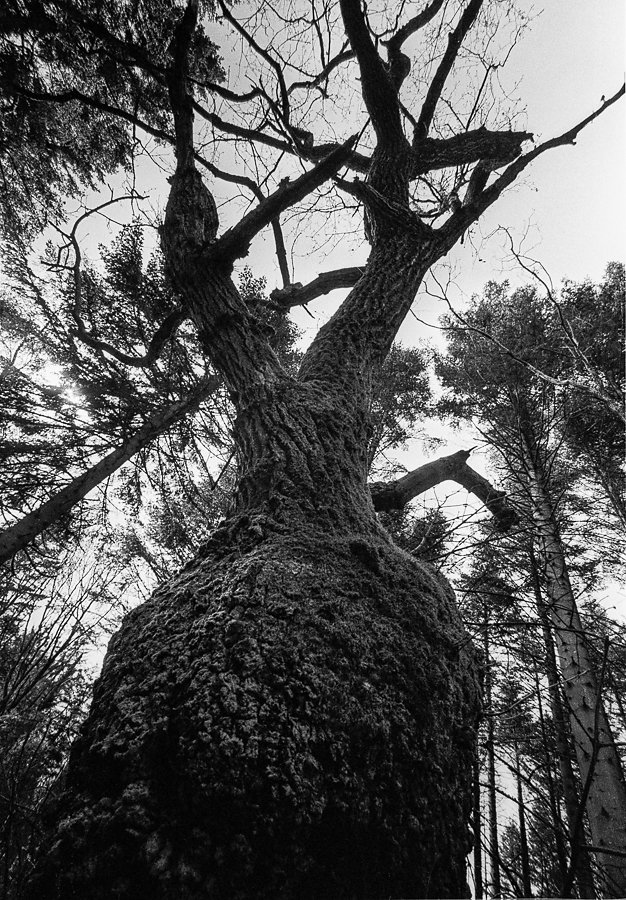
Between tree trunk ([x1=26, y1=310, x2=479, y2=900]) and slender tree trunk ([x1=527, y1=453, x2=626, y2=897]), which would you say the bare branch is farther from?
tree trunk ([x1=26, y1=310, x2=479, y2=900])

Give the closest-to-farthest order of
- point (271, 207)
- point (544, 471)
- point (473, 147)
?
point (271, 207) → point (473, 147) → point (544, 471)

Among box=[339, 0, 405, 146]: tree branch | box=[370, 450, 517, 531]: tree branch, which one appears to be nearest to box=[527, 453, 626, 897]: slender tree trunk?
box=[370, 450, 517, 531]: tree branch

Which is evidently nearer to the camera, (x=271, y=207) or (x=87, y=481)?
(x=271, y=207)

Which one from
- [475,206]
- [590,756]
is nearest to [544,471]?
[590,756]

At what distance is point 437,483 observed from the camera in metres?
2.64

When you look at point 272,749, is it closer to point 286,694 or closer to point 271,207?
point 286,694

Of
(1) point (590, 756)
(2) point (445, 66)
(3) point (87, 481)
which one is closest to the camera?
(2) point (445, 66)

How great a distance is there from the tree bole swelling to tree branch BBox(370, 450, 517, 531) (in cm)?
91

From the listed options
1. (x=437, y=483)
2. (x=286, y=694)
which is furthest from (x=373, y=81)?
(x=286, y=694)

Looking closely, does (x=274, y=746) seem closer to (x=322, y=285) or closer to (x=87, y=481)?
(x=322, y=285)

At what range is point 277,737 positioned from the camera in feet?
2.47

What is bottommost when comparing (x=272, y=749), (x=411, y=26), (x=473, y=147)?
(x=272, y=749)

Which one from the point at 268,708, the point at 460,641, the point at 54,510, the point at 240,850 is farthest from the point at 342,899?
the point at 54,510

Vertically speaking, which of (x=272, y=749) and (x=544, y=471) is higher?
(x=544, y=471)
